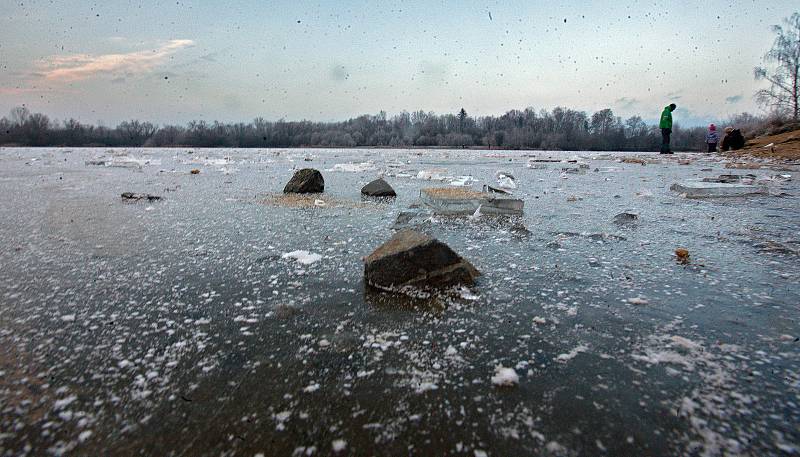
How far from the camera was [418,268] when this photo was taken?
3105mm

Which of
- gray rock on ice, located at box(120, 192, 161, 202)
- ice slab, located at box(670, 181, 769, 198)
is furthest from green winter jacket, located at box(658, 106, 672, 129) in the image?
gray rock on ice, located at box(120, 192, 161, 202)

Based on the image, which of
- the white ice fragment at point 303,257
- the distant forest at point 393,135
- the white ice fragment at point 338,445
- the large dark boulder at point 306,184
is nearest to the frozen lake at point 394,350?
the white ice fragment at point 338,445

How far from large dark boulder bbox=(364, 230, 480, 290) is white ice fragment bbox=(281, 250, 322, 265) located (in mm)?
804

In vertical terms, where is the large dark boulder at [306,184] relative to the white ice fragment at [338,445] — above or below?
above

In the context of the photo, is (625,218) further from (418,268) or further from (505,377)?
(505,377)

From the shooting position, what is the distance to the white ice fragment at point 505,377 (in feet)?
6.11

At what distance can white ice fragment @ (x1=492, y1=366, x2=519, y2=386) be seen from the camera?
6.11ft

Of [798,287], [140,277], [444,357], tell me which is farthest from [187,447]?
[798,287]

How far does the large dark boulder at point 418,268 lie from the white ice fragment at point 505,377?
116 centimetres

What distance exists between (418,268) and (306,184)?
6305 millimetres

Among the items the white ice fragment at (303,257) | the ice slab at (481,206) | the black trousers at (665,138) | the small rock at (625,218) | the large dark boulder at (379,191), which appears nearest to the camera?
the white ice fragment at (303,257)

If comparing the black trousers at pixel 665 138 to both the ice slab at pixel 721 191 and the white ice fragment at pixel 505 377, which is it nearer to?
the ice slab at pixel 721 191

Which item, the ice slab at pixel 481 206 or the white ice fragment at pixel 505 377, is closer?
the white ice fragment at pixel 505 377

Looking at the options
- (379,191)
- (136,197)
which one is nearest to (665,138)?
(379,191)
